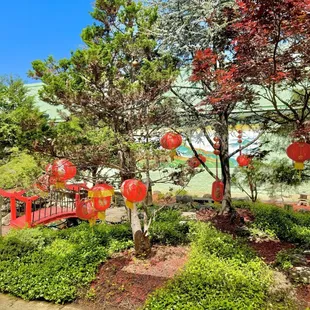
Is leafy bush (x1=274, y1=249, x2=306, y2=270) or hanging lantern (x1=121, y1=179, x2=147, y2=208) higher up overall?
hanging lantern (x1=121, y1=179, x2=147, y2=208)

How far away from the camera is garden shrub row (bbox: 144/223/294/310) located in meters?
3.63

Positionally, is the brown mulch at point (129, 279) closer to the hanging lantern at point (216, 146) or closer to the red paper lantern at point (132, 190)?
the red paper lantern at point (132, 190)

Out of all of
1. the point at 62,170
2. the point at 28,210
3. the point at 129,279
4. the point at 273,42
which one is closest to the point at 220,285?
the point at 129,279

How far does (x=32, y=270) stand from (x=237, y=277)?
9.63 feet

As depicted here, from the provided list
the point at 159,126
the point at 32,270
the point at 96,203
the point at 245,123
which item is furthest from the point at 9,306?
the point at 245,123

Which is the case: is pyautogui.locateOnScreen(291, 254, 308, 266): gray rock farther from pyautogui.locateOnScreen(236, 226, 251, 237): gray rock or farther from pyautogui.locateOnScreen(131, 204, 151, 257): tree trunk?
pyautogui.locateOnScreen(131, 204, 151, 257): tree trunk

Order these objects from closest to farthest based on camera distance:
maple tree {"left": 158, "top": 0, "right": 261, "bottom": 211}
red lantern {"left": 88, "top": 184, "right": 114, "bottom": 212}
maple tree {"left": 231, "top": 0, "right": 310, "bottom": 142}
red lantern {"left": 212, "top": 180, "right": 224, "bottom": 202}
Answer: maple tree {"left": 231, "top": 0, "right": 310, "bottom": 142} < red lantern {"left": 88, "top": 184, "right": 114, "bottom": 212} < maple tree {"left": 158, "top": 0, "right": 261, "bottom": 211} < red lantern {"left": 212, "top": 180, "right": 224, "bottom": 202}

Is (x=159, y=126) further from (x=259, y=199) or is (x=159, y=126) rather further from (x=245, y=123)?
(x=259, y=199)

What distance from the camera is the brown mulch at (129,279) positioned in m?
4.11

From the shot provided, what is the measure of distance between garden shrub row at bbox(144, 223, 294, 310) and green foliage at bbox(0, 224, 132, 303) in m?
1.26

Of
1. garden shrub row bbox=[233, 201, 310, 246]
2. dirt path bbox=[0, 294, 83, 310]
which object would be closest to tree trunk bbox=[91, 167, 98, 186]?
dirt path bbox=[0, 294, 83, 310]

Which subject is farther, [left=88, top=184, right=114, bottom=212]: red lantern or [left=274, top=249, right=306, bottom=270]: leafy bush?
[left=274, top=249, right=306, bottom=270]: leafy bush

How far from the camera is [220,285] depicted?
385 centimetres

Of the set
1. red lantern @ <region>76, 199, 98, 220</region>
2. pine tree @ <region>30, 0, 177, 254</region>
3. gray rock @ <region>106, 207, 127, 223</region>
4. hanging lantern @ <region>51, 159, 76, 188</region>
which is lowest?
gray rock @ <region>106, 207, 127, 223</region>
